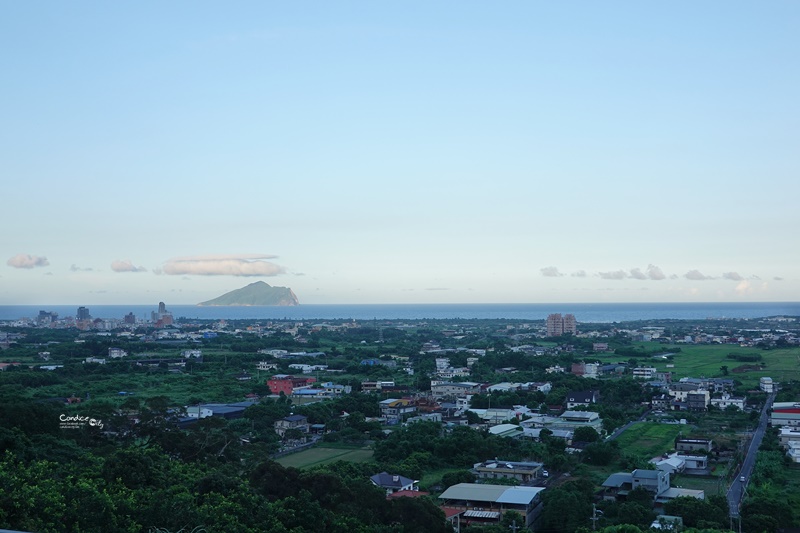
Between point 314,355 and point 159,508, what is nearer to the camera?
point 159,508

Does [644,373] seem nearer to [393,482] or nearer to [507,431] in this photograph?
[507,431]

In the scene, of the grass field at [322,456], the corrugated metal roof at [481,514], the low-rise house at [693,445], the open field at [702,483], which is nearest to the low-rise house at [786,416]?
the low-rise house at [693,445]

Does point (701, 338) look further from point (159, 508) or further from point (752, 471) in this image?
point (159, 508)

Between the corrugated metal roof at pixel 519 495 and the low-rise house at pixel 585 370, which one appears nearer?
the corrugated metal roof at pixel 519 495

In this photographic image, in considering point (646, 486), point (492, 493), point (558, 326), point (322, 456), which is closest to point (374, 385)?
point (322, 456)

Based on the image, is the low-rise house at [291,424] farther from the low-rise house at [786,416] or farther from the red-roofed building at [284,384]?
the low-rise house at [786,416]

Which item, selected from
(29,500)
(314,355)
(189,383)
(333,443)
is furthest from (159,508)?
(314,355)

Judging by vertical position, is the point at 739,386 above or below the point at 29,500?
below
